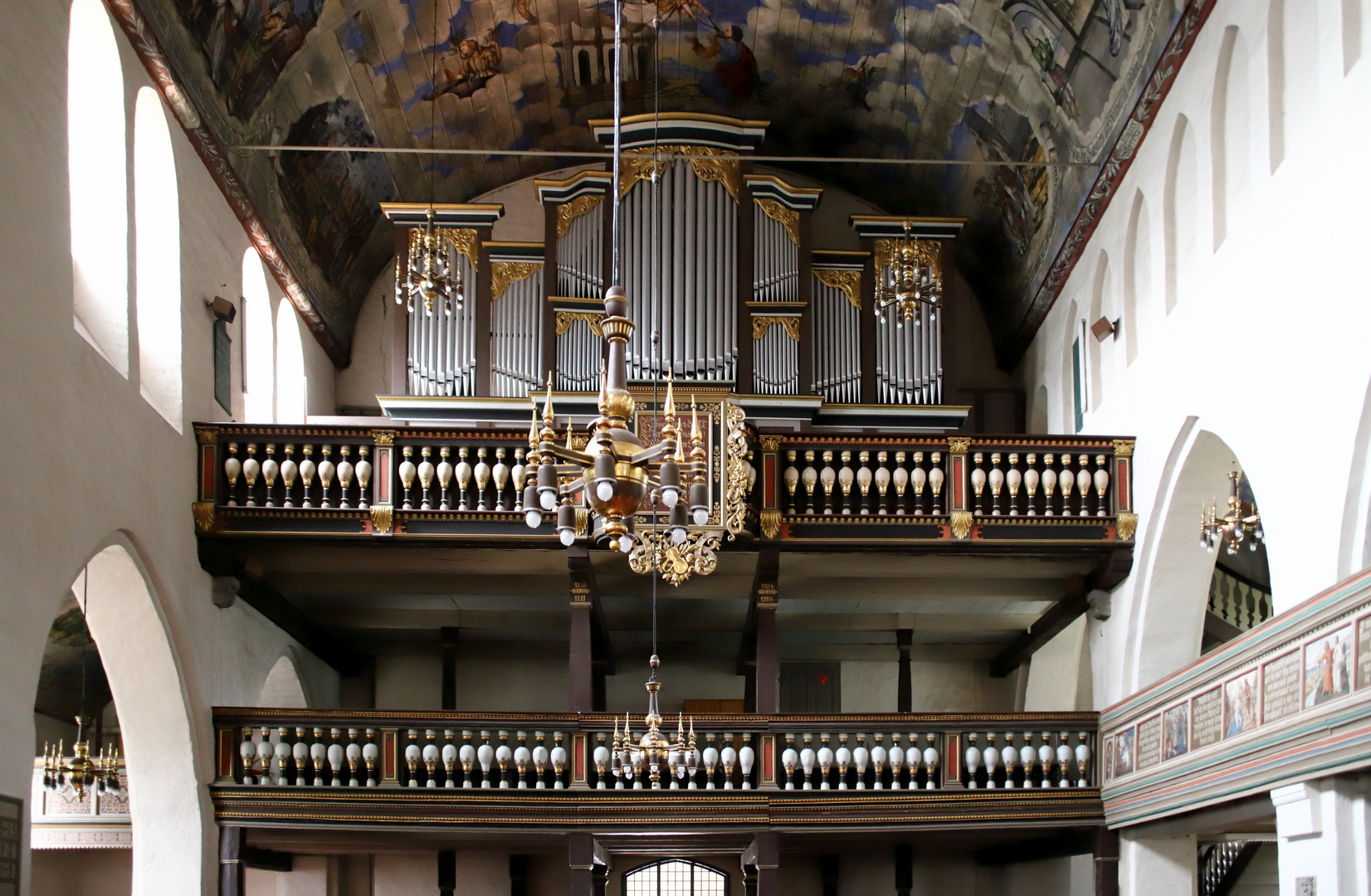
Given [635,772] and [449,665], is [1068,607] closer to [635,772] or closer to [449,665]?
[635,772]

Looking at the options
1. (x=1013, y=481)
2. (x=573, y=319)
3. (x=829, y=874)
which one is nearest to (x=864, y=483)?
(x=1013, y=481)

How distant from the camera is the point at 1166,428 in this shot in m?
15.2

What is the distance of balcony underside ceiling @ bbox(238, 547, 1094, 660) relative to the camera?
17.7m

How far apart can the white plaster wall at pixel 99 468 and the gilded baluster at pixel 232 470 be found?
0.38m

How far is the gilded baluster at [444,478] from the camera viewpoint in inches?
645

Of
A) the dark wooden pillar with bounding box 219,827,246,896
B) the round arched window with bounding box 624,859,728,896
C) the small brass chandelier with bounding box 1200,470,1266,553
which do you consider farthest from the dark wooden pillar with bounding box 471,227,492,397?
the small brass chandelier with bounding box 1200,470,1266,553

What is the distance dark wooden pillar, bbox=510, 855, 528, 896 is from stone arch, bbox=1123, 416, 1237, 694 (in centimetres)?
920

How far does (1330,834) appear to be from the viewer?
36.0 feet

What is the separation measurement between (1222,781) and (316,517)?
366 inches

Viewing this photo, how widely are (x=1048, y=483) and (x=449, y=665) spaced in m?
9.53

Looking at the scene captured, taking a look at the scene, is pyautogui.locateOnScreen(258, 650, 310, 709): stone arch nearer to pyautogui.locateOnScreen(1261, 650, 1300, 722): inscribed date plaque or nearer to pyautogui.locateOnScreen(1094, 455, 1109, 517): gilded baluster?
pyautogui.locateOnScreen(1094, 455, 1109, 517): gilded baluster

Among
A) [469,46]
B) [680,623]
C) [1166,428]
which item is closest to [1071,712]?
[1166,428]

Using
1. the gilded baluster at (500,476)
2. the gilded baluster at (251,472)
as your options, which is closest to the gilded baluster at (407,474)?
the gilded baluster at (500,476)

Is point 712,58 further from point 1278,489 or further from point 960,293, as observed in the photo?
point 1278,489
